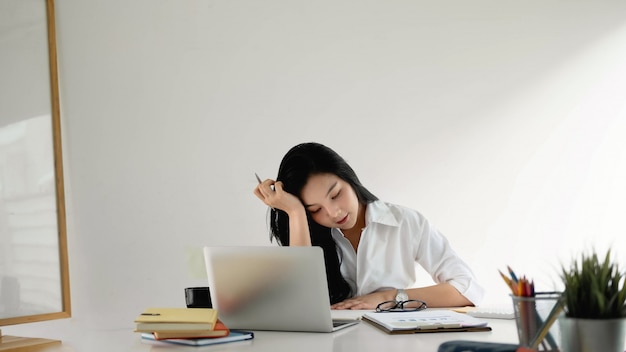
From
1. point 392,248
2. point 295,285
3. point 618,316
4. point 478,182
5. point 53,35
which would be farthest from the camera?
point 478,182

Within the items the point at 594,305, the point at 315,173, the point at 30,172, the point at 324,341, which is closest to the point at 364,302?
the point at 315,173

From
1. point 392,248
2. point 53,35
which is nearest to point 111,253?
point 53,35

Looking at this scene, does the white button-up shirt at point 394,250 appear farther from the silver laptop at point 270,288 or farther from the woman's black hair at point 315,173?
the silver laptop at point 270,288

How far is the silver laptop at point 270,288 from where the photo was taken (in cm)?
160

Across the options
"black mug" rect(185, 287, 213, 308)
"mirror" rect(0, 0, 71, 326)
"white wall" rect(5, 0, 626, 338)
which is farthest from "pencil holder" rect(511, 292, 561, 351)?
"white wall" rect(5, 0, 626, 338)

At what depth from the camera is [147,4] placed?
10.6ft

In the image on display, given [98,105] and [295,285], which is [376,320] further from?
[98,105]

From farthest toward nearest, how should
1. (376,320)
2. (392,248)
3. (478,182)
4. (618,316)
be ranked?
(478,182) < (392,248) < (376,320) < (618,316)

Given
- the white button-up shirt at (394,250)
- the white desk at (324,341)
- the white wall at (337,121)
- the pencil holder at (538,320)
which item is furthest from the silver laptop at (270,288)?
the white wall at (337,121)

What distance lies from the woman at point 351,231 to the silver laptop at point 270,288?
0.86 metres

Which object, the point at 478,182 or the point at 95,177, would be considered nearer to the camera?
the point at 95,177

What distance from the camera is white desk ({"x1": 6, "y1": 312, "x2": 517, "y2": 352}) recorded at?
1438 mm

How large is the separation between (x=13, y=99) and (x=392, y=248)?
1581 millimetres

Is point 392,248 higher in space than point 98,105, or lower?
lower
